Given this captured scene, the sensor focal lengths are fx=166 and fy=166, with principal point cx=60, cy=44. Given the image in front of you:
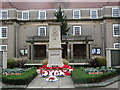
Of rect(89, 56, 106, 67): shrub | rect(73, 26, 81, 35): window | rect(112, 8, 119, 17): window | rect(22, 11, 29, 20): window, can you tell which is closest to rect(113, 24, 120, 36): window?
rect(112, 8, 119, 17): window

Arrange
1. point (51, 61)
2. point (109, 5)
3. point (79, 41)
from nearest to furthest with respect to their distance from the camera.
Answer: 1. point (51, 61)
2. point (79, 41)
3. point (109, 5)

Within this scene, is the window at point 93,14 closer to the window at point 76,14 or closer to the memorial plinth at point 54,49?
the window at point 76,14

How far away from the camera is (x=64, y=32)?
32.5 meters

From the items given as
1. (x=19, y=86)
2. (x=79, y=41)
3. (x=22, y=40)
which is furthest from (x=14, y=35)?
(x=19, y=86)

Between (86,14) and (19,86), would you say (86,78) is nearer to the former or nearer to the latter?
(19,86)

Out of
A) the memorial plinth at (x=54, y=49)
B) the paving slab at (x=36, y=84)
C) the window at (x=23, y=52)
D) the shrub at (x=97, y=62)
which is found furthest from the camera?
the window at (x=23, y=52)

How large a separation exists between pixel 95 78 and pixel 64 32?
74.0 feet

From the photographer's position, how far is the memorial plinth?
57.8 ft

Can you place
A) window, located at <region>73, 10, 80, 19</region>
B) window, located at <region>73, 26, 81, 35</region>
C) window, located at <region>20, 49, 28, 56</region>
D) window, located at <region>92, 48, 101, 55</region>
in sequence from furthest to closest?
window, located at <region>73, 10, 80, 19</region>, window, located at <region>73, 26, 81, 35</region>, window, located at <region>20, 49, 28, 56</region>, window, located at <region>92, 48, 101, 55</region>

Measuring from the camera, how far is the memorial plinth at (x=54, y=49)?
1761 centimetres

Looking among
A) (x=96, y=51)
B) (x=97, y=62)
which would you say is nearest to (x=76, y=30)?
(x=96, y=51)

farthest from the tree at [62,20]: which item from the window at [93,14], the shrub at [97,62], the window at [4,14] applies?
the shrub at [97,62]

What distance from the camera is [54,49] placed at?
17.7 meters

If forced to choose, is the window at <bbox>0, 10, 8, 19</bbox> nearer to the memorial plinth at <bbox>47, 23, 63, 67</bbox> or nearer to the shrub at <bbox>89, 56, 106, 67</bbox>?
the memorial plinth at <bbox>47, 23, 63, 67</bbox>
